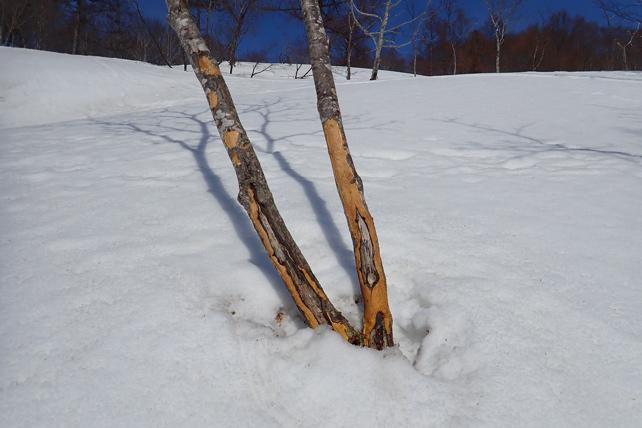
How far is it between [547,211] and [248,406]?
8.44ft

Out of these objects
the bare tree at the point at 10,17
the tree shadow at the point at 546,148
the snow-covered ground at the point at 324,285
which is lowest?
→ the snow-covered ground at the point at 324,285

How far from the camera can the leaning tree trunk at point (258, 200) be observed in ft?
5.91

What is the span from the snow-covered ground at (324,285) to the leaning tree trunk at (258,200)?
0.13 m

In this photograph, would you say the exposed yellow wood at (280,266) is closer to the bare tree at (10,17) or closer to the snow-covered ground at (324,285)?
the snow-covered ground at (324,285)

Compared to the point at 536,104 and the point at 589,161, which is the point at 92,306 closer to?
the point at 589,161

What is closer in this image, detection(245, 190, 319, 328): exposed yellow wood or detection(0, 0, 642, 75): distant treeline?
detection(245, 190, 319, 328): exposed yellow wood

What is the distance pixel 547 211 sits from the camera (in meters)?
2.91

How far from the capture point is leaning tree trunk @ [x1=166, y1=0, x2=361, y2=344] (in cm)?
180

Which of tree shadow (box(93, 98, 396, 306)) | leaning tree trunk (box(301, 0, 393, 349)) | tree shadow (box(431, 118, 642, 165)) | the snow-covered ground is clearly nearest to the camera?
the snow-covered ground

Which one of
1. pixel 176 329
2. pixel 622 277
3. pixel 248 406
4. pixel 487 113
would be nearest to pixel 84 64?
pixel 487 113

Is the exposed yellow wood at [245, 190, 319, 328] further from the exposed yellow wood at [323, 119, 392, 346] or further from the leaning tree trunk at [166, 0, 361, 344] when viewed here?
the exposed yellow wood at [323, 119, 392, 346]

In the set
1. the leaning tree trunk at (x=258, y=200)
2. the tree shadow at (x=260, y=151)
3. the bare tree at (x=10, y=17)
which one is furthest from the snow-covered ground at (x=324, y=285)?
the bare tree at (x=10, y=17)

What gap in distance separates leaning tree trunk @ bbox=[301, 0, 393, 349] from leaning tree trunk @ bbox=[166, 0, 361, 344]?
139 mm

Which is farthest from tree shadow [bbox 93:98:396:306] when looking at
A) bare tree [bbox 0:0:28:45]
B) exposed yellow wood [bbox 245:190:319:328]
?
bare tree [bbox 0:0:28:45]
